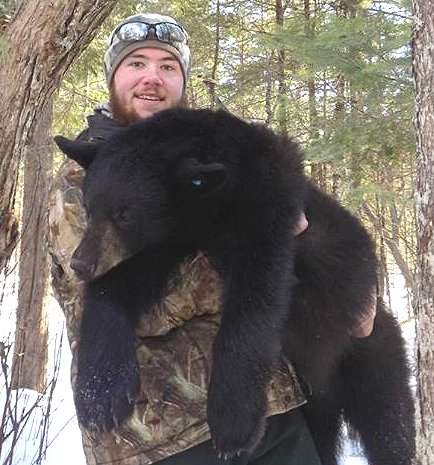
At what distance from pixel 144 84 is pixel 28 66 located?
103 centimetres

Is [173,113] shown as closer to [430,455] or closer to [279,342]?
[279,342]

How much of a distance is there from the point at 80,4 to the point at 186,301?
2.12 meters

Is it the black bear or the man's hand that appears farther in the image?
the man's hand

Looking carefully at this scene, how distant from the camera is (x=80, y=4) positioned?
3.85 metres

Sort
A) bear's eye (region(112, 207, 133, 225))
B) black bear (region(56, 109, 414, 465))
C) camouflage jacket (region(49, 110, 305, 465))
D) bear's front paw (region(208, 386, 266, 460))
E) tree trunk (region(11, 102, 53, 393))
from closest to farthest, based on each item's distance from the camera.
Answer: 1. bear's front paw (region(208, 386, 266, 460))
2. black bear (region(56, 109, 414, 465))
3. camouflage jacket (region(49, 110, 305, 465))
4. bear's eye (region(112, 207, 133, 225))
5. tree trunk (region(11, 102, 53, 393))

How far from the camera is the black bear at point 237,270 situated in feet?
8.00

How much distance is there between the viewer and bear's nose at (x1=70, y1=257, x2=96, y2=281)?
8.13 feet

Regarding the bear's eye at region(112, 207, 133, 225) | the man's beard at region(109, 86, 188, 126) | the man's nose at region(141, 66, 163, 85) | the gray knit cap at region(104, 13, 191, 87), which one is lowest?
the bear's eye at region(112, 207, 133, 225)

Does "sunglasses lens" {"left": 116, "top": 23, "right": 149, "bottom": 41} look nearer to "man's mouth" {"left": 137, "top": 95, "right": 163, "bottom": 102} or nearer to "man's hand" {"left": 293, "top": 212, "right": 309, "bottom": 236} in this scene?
"man's mouth" {"left": 137, "top": 95, "right": 163, "bottom": 102}

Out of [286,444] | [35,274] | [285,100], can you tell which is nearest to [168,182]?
[286,444]

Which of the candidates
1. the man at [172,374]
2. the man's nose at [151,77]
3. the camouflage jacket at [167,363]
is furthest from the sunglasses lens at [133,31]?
the camouflage jacket at [167,363]

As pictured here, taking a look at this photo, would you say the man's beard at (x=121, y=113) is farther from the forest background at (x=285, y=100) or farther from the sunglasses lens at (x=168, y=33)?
the forest background at (x=285, y=100)

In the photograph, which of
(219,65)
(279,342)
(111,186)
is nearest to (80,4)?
(111,186)

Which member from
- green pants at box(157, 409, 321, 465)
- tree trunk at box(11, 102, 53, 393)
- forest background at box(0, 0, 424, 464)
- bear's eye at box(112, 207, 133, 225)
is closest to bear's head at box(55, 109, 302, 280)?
bear's eye at box(112, 207, 133, 225)
